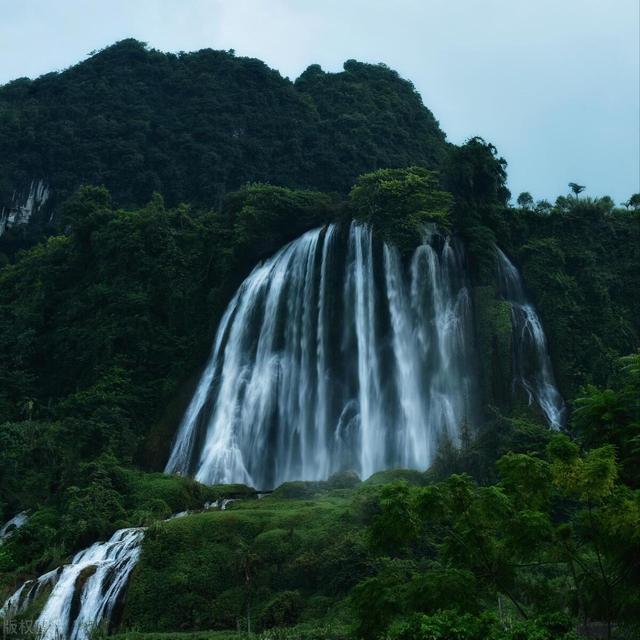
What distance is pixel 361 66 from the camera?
76.2 meters

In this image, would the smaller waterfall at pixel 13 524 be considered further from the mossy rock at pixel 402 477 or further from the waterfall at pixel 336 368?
the mossy rock at pixel 402 477

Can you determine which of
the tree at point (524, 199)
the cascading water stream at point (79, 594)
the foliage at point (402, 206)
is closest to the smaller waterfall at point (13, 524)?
the cascading water stream at point (79, 594)

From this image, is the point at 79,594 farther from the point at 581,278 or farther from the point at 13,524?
the point at 581,278

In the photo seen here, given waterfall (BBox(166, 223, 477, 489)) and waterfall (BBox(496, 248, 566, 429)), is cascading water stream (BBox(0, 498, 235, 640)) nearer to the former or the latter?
waterfall (BBox(166, 223, 477, 489))

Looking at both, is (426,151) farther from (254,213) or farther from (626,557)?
(626,557)

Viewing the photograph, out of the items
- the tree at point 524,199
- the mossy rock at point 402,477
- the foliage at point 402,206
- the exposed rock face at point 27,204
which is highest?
the exposed rock face at point 27,204

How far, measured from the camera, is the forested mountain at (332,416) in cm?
1211

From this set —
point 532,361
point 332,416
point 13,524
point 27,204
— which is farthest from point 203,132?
point 13,524

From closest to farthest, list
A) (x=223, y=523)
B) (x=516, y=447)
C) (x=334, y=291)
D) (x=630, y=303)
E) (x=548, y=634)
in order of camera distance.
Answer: (x=548, y=634) < (x=223, y=523) < (x=516, y=447) < (x=334, y=291) < (x=630, y=303)

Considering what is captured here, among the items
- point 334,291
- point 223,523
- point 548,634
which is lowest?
point 548,634

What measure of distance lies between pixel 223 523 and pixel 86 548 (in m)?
4.04

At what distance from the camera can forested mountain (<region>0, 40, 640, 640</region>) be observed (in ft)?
39.7

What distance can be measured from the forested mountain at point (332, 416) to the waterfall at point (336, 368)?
9 cm

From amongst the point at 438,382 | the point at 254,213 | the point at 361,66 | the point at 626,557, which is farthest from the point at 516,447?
the point at 361,66
